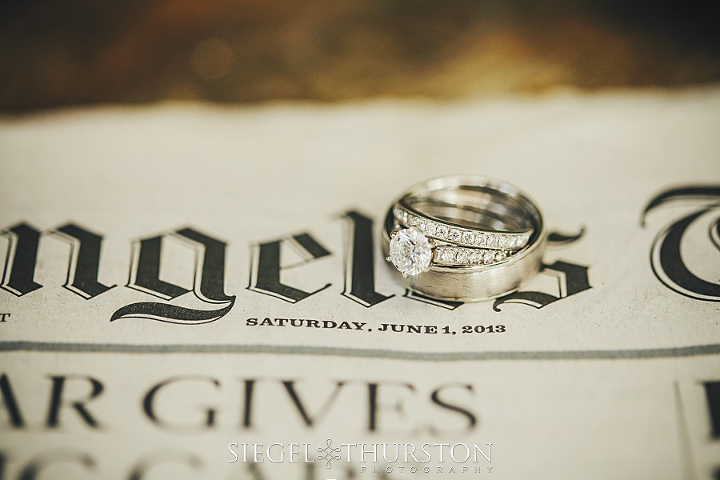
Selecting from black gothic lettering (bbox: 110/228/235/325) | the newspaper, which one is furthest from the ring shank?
black gothic lettering (bbox: 110/228/235/325)

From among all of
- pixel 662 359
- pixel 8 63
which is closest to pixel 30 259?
pixel 8 63

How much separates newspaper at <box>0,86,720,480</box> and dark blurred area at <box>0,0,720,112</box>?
93 mm

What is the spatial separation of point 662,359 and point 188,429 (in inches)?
15.6

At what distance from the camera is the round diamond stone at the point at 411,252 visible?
21.8 inches

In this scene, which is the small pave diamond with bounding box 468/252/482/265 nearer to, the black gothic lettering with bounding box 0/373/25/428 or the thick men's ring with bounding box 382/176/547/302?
the thick men's ring with bounding box 382/176/547/302

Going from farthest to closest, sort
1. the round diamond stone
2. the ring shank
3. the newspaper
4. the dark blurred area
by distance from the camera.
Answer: the dark blurred area, the ring shank, the round diamond stone, the newspaper

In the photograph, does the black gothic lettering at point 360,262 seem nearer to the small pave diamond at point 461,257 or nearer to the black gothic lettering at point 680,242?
the small pave diamond at point 461,257

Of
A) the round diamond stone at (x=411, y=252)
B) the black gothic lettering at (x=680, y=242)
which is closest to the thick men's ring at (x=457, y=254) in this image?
the round diamond stone at (x=411, y=252)

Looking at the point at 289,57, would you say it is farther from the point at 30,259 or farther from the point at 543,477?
the point at 543,477

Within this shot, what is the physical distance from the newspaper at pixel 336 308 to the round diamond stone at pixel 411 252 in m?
0.04

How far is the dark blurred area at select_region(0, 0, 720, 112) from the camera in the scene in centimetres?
91

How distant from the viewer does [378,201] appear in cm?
72

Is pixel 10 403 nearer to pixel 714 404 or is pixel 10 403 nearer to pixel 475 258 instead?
pixel 475 258

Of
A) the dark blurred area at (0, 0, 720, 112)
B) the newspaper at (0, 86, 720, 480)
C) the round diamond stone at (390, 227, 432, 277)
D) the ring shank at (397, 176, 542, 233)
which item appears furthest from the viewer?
the dark blurred area at (0, 0, 720, 112)
